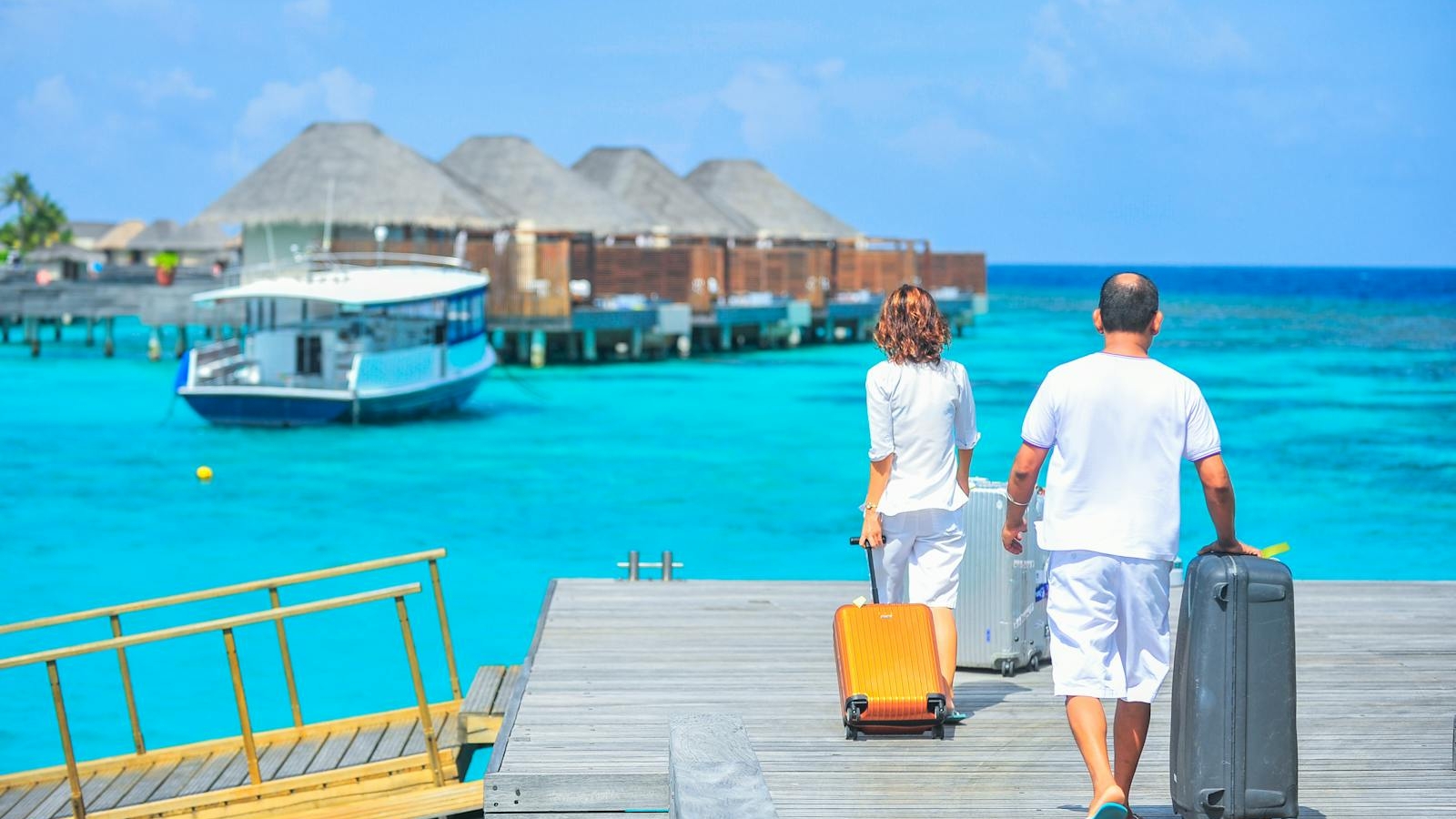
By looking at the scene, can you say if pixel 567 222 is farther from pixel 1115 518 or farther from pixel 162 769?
pixel 1115 518

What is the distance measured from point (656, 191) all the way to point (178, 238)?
24567mm

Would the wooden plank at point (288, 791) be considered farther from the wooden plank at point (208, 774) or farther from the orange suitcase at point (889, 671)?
the orange suitcase at point (889, 671)

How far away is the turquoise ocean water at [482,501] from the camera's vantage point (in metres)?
13.0

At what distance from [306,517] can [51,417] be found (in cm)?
1445

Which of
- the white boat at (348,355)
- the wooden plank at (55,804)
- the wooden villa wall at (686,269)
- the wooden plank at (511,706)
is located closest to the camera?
the wooden plank at (511,706)

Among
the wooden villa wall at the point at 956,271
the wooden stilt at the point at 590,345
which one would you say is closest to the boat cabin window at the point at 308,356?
the wooden stilt at the point at 590,345

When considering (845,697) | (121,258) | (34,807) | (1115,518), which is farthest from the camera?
(121,258)

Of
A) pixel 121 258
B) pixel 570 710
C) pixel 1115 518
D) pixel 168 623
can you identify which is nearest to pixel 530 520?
pixel 168 623

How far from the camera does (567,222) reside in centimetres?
5388

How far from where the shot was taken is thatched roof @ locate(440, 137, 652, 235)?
53969mm

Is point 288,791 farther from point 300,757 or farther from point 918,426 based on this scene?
point 918,426

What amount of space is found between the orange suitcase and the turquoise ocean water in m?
6.68

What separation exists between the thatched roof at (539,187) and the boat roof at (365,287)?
19.6m

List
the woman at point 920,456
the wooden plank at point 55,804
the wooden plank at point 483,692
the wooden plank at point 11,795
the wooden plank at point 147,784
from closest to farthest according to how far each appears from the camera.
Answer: the woman at point 920,456
the wooden plank at point 147,784
the wooden plank at point 483,692
the wooden plank at point 55,804
the wooden plank at point 11,795
